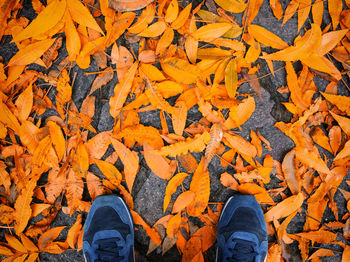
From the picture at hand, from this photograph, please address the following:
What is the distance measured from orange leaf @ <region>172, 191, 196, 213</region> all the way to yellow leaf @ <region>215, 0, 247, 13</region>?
96 centimetres

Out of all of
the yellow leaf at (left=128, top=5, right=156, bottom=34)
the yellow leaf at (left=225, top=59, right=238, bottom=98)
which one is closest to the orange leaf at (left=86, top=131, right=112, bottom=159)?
the yellow leaf at (left=128, top=5, right=156, bottom=34)

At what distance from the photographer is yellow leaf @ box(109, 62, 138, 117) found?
1.03m

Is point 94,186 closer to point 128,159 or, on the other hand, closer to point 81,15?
point 128,159

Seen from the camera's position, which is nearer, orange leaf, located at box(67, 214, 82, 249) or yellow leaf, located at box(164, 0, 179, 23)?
yellow leaf, located at box(164, 0, 179, 23)

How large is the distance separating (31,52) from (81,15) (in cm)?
33

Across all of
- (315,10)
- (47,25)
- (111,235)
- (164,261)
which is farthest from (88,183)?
(315,10)

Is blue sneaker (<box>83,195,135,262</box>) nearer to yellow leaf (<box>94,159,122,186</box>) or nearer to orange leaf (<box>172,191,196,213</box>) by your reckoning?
yellow leaf (<box>94,159,122,186</box>)

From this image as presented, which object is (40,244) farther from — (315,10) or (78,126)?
(315,10)

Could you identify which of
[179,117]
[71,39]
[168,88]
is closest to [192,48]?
[168,88]

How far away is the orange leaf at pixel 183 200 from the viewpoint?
1087 millimetres

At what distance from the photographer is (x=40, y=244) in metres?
1.12

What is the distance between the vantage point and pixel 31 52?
1.07 meters

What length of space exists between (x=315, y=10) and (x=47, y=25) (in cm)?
137

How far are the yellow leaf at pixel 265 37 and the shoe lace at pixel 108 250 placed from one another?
128 cm
